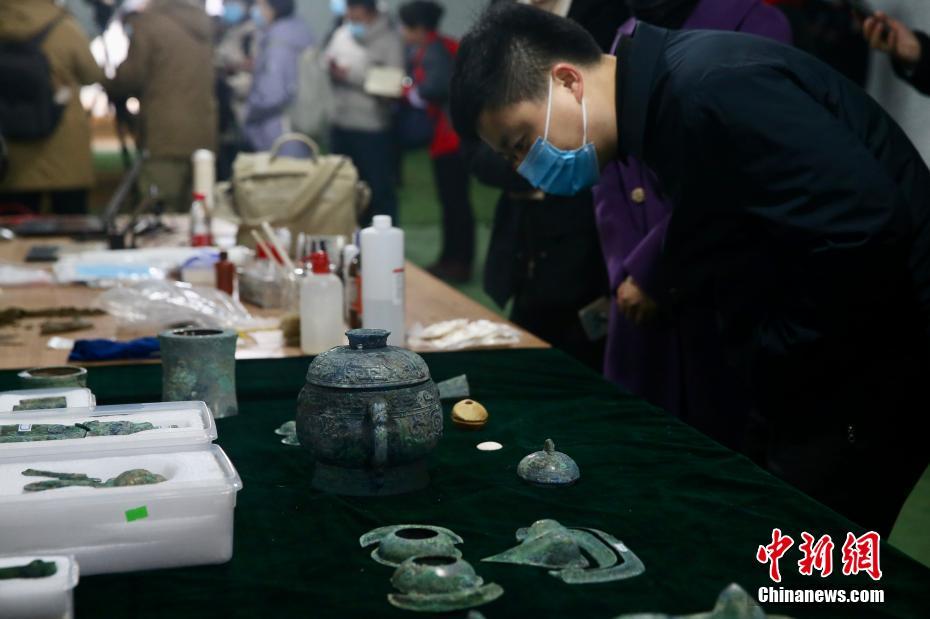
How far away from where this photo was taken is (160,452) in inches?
49.5

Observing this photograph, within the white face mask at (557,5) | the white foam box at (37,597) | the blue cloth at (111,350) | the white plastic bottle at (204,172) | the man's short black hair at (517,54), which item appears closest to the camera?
the white foam box at (37,597)

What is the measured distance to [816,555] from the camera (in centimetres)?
116

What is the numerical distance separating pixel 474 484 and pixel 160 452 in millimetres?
382

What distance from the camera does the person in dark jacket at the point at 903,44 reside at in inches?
116

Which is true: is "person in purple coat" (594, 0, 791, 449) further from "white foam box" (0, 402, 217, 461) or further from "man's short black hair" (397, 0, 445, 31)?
"man's short black hair" (397, 0, 445, 31)

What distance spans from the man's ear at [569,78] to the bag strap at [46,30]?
3197 millimetres

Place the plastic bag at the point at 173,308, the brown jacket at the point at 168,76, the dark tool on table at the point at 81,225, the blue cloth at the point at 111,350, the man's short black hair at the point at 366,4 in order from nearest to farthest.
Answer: the blue cloth at the point at 111,350, the plastic bag at the point at 173,308, the dark tool on table at the point at 81,225, the brown jacket at the point at 168,76, the man's short black hair at the point at 366,4

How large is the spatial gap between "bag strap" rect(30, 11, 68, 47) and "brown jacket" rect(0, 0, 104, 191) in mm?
11

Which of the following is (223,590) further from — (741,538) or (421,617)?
(741,538)

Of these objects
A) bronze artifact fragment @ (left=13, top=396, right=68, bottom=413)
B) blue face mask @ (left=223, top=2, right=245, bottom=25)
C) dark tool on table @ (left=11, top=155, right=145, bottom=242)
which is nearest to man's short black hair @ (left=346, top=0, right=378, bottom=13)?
blue face mask @ (left=223, top=2, right=245, bottom=25)

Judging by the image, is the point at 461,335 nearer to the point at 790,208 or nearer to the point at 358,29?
the point at 790,208

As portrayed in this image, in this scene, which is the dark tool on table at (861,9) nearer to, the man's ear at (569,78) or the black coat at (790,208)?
the black coat at (790,208)

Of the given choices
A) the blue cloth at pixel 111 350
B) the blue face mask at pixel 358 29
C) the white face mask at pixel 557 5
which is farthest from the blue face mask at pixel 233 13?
the blue cloth at pixel 111 350

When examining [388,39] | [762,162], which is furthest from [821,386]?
[388,39]
